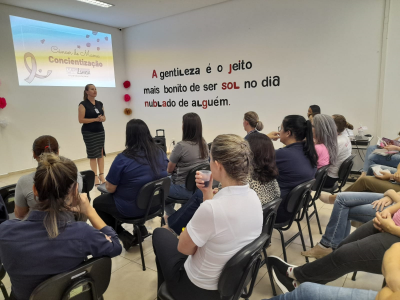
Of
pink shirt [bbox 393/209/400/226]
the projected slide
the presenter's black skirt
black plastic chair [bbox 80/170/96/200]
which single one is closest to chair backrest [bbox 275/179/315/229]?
pink shirt [bbox 393/209/400/226]

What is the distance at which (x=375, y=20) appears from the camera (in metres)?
3.95

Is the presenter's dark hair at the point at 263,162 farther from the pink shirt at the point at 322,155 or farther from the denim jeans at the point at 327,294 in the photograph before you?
the pink shirt at the point at 322,155

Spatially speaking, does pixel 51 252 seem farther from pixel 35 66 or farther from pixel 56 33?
pixel 56 33

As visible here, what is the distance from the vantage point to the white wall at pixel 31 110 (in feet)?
16.9

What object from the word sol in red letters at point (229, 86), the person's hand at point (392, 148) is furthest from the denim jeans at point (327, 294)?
the word sol in red letters at point (229, 86)

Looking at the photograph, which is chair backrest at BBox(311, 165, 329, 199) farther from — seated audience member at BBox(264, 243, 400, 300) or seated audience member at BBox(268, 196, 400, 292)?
seated audience member at BBox(264, 243, 400, 300)

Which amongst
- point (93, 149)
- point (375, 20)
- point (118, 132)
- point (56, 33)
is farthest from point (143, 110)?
point (375, 20)

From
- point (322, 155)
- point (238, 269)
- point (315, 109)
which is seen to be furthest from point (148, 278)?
point (315, 109)

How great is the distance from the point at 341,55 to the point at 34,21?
5.91m

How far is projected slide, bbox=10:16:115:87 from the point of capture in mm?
5383

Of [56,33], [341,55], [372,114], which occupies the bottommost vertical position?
[372,114]

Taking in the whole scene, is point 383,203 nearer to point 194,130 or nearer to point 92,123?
point 194,130

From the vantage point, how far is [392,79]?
3.95 metres

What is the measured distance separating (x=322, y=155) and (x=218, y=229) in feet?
6.41
